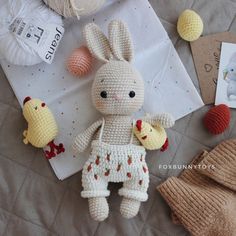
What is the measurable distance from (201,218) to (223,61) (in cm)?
35

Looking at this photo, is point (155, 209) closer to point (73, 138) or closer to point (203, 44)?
point (73, 138)

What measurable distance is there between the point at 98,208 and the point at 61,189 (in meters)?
0.11

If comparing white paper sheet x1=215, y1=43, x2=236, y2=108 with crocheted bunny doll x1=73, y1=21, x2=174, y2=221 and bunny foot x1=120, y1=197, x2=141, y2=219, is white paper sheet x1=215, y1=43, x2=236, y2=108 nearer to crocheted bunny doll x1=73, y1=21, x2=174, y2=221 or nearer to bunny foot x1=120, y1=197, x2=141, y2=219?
crocheted bunny doll x1=73, y1=21, x2=174, y2=221

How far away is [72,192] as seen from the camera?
0.87 m

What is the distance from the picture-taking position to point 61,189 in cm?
88

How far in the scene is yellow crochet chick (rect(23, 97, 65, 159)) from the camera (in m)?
0.82

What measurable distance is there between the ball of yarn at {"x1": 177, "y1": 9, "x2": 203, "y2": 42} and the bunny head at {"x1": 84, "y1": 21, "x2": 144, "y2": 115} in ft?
0.46

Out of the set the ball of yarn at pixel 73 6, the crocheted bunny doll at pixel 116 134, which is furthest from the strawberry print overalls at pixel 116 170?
the ball of yarn at pixel 73 6

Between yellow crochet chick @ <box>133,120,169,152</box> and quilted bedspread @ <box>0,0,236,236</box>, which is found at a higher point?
yellow crochet chick @ <box>133,120,169,152</box>

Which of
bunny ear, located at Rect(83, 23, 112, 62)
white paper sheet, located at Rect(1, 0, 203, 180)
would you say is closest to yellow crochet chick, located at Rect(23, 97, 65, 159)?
white paper sheet, located at Rect(1, 0, 203, 180)

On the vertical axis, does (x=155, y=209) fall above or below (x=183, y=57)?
below

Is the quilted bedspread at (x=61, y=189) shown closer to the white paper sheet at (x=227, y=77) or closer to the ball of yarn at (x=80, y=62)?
the white paper sheet at (x=227, y=77)

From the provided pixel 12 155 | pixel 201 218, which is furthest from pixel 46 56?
pixel 201 218

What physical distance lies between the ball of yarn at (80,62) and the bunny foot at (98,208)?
0.28 metres
